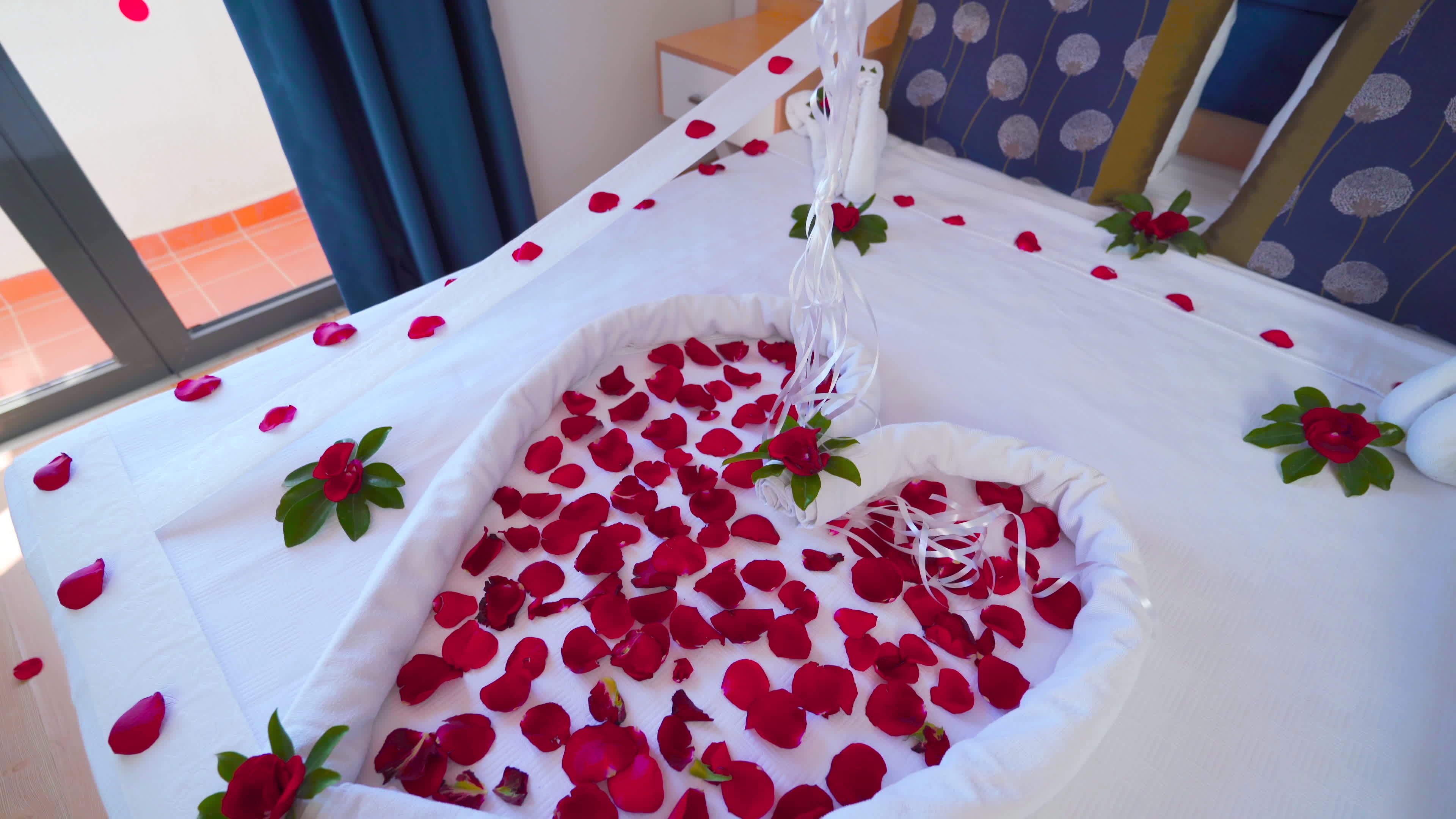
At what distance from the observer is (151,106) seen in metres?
A: 2.15

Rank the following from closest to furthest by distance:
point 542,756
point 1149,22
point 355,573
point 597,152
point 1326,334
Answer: point 542,756
point 355,573
point 1326,334
point 1149,22
point 597,152

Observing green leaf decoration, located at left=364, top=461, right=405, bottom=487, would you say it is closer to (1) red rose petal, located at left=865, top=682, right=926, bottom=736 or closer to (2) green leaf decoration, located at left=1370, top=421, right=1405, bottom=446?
(1) red rose petal, located at left=865, top=682, right=926, bottom=736

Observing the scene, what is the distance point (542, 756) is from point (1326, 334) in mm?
1368

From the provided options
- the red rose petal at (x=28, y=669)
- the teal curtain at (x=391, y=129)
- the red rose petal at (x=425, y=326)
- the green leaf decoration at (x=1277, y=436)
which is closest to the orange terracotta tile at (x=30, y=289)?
the teal curtain at (x=391, y=129)

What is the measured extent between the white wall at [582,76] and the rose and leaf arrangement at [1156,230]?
149 cm

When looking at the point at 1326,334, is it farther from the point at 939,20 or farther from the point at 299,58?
the point at 299,58

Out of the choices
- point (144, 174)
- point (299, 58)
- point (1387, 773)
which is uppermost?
point (299, 58)

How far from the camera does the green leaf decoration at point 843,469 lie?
0.74 m

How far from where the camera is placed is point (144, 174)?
2219mm

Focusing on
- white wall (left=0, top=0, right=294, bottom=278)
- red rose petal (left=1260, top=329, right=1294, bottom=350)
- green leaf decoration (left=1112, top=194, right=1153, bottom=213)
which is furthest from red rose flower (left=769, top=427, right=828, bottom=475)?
white wall (left=0, top=0, right=294, bottom=278)

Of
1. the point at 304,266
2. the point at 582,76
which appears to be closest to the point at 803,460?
the point at 582,76

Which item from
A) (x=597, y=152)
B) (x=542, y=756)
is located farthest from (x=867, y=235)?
(x=597, y=152)

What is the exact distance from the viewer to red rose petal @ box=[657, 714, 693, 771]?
0.59m

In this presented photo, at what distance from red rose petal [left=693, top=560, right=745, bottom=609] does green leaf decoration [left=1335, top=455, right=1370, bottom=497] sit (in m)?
0.81
